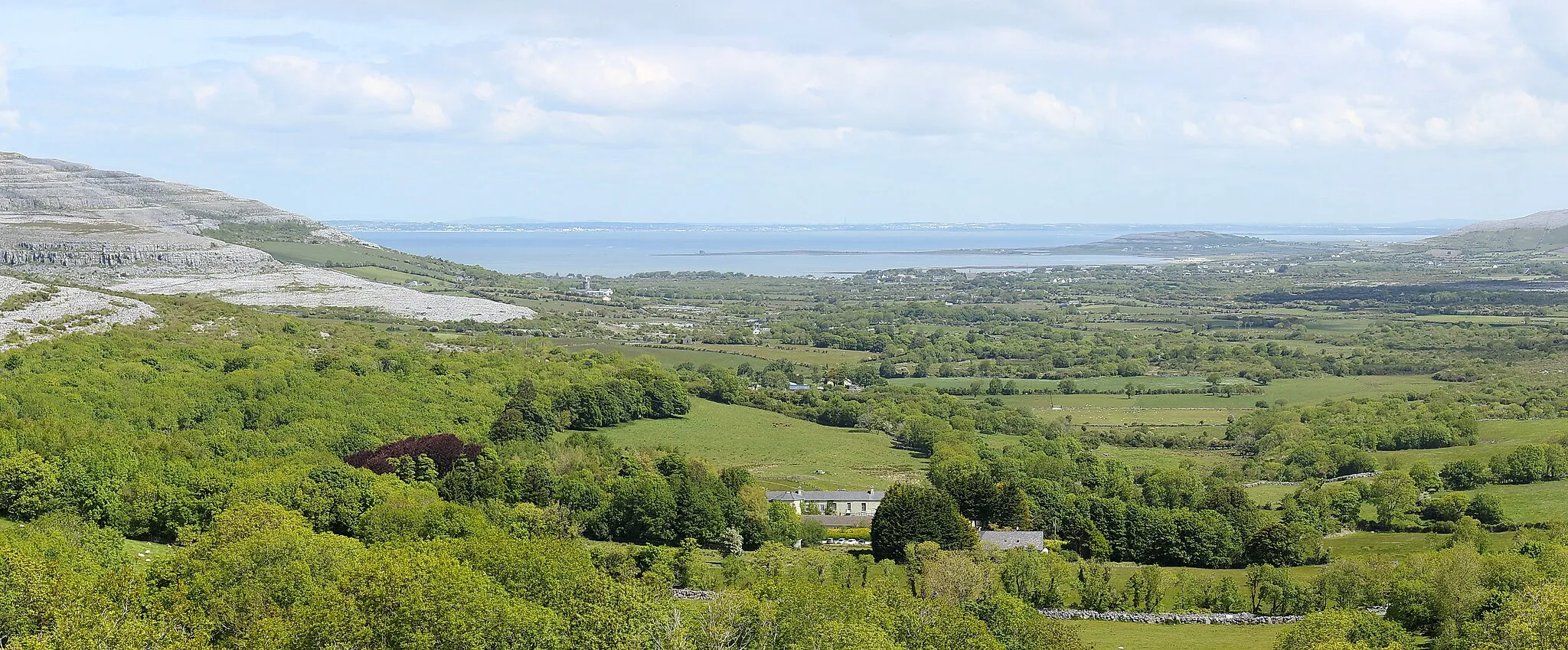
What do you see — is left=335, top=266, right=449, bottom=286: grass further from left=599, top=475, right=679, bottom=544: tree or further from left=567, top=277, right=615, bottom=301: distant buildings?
left=599, top=475, right=679, bottom=544: tree

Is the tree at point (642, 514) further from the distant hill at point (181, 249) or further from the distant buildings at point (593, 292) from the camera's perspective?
the distant buildings at point (593, 292)

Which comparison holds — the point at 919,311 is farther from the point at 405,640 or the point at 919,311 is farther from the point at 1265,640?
the point at 405,640

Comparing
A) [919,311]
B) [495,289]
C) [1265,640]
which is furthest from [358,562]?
[919,311]

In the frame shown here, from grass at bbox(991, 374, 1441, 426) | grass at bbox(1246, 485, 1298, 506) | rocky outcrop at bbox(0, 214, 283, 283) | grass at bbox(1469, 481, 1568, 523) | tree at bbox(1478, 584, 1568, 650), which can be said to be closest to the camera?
tree at bbox(1478, 584, 1568, 650)

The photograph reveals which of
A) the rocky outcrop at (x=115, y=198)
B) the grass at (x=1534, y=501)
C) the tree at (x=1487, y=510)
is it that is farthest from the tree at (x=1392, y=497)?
the rocky outcrop at (x=115, y=198)

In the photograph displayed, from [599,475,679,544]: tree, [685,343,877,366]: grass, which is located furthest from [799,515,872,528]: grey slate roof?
[685,343,877,366]: grass

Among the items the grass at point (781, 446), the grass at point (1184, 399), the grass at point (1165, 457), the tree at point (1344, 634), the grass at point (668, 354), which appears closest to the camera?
the tree at point (1344, 634)

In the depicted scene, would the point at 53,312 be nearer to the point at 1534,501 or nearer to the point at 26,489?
the point at 26,489
